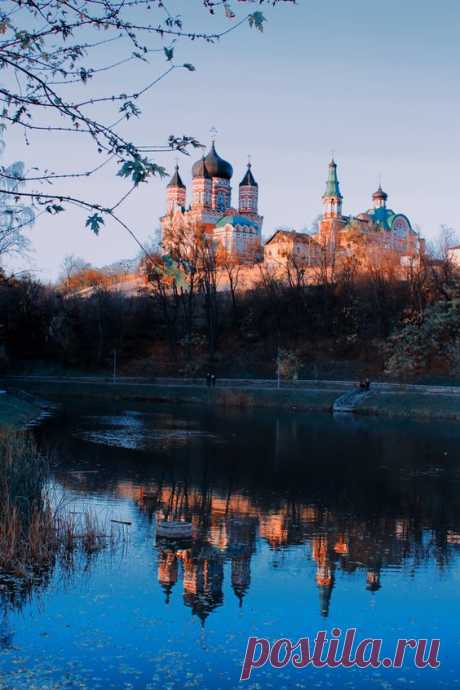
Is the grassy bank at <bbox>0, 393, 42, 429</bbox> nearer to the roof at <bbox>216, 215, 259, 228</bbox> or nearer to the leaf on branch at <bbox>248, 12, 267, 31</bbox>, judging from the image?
the leaf on branch at <bbox>248, 12, 267, 31</bbox>

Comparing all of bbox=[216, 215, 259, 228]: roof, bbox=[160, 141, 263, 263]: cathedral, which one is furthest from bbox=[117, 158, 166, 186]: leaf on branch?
bbox=[216, 215, 259, 228]: roof

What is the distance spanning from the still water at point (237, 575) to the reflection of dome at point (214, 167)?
236 feet

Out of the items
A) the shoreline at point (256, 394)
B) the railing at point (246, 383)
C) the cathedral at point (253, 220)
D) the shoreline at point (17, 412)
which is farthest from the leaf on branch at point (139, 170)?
the cathedral at point (253, 220)

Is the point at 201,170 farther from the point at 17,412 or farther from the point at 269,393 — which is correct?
the point at 17,412

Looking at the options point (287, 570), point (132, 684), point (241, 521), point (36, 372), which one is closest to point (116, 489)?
point (241, 521)

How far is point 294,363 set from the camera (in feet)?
152

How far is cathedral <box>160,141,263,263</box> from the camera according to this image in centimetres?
8762

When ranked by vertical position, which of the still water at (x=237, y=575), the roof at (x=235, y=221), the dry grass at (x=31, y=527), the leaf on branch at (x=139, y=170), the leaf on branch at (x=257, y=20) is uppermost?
the roof at (x=235, y=221)

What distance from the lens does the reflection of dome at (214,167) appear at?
90.1m

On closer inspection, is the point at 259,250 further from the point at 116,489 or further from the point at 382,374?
the point at 116,489

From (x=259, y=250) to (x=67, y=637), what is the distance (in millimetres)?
65091

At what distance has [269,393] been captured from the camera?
41719 millimetres

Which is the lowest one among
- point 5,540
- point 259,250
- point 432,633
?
point 432,633

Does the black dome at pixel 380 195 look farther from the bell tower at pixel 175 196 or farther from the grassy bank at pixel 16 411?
the grassy bank at pixel 16 411
